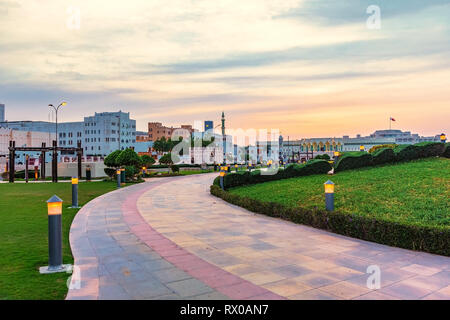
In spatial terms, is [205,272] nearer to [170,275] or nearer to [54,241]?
[170,275]

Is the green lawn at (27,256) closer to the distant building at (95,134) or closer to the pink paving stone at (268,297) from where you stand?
the pink paving stone at (268,297)

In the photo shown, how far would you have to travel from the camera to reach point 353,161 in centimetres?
1811

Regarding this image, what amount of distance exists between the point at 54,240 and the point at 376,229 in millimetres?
6515

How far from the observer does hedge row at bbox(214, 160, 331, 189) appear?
19.1m

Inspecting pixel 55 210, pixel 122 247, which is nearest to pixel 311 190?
pixel 122 247

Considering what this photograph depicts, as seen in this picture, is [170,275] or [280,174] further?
[280,174]

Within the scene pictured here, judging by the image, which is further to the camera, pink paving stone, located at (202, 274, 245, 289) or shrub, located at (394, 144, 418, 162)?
shrub, located at (394, 144, 418, 162)

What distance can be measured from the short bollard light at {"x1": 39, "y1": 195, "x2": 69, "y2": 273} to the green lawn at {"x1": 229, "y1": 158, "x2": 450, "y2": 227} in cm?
692

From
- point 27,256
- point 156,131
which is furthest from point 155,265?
point 156,131

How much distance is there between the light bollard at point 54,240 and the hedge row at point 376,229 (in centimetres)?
625

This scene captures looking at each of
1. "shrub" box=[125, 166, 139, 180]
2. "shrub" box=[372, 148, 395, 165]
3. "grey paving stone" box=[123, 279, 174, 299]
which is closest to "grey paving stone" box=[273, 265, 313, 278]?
"grey paving stone" box=[123, 279, 174, 299]

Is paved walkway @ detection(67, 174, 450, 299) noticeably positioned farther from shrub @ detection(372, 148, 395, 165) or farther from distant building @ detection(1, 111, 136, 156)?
distant building @ detection(1, 111, 136, 156)
